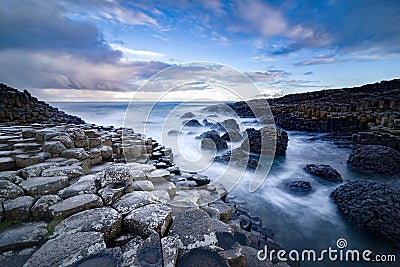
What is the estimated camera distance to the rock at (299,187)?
557 centimetres

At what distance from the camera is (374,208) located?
3725mm

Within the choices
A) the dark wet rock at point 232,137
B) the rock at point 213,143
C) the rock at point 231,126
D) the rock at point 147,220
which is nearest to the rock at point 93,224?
the rock at point 147,220

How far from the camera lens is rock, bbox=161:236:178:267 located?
1400 mm

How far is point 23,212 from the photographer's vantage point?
198 cm

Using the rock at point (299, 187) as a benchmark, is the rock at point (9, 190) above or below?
above

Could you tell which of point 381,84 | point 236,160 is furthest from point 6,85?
point 381,84

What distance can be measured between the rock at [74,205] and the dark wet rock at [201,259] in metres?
1.19

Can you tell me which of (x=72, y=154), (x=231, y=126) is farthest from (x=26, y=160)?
(x=231, y=126)

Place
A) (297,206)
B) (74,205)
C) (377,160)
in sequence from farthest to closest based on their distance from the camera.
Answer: (377,160) < (297,206) < (74,205)

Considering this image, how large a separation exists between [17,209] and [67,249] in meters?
0.99

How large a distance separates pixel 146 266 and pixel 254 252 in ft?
5.35

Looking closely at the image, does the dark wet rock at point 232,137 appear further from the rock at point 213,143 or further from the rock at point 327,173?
the rock at point 327,173

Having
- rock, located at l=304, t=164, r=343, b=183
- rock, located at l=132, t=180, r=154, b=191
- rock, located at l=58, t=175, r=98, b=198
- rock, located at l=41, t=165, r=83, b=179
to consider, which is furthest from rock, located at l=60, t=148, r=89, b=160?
rock, located at l=304, t=164, r=343, b=183

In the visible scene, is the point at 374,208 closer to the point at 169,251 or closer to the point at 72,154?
the point at 169,251
